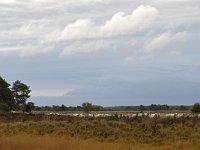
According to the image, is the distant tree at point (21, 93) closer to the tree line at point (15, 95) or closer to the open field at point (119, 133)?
the tree line at point (15, 95)

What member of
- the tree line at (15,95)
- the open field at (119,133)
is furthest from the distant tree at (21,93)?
the open field at (119,133)

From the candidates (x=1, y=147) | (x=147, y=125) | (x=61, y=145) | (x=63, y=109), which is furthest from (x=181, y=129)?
(x=63, y=109)

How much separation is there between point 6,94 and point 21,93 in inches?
140

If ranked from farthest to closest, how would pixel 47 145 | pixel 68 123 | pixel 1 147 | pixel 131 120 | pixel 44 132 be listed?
pixel 131 120 < pixel 68 123 < pixel 44 132 < pixel 47 145 < pixel 1 147

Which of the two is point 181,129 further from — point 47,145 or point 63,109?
point 63,109

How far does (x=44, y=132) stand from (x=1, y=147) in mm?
11719

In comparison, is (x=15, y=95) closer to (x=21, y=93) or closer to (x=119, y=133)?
(x=21, y=93)

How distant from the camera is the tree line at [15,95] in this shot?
7088 cm

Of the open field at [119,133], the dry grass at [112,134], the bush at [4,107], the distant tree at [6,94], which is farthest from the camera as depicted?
the distant tree at [6,94]

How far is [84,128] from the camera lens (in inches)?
1248

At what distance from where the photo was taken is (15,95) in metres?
74.4

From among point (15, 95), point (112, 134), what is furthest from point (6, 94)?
point (112, 134)

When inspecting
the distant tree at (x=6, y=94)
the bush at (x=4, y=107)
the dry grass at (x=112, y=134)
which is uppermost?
the distant tree at (x=6, y=94)

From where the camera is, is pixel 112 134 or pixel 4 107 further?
pixel 4 107
